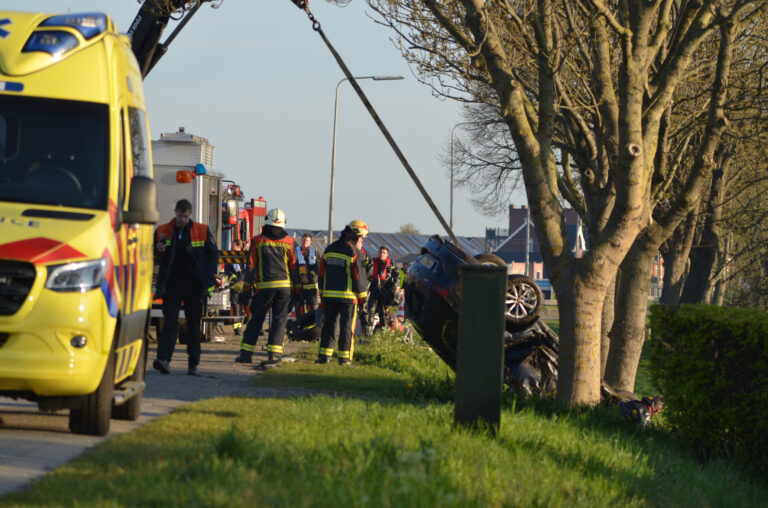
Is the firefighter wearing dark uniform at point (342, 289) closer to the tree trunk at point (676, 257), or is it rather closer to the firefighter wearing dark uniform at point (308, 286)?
the firefighter wearing dark uniform at point (308, 286)

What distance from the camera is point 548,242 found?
11.3 meters

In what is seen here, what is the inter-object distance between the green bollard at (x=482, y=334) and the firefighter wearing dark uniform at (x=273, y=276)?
6579mm

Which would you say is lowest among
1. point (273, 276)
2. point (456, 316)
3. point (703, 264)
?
point (456, 316)

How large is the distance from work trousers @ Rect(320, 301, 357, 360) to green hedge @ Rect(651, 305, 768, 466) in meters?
5.59

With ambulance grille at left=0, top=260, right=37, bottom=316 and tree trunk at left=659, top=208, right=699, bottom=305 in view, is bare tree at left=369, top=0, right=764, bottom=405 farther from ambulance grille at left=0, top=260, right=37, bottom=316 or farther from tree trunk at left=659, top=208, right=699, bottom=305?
tree trunk at left=659, top=208, right=699, bottom=305

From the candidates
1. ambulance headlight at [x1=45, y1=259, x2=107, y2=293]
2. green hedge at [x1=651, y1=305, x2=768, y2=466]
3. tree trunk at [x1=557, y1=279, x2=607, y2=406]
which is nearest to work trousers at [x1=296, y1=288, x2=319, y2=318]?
tree trunk at [x1=557, y1=279, x2=607, y2=406]

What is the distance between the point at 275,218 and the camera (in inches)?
560

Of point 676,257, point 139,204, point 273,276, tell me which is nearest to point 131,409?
point 139,204

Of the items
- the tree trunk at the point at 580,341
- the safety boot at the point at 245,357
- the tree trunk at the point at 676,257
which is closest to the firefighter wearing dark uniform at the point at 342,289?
the safety boot at the point at 245,357

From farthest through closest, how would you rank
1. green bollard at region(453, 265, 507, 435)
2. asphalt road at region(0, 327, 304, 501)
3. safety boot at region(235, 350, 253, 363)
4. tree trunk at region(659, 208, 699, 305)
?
tree trunk at region(659, 208, 699, 305) < safety boot at region(235, 350, 253, 363) < green bollard at region(453, 265, 507, 435) < asphalt road at region(0, 327, 304, 501)

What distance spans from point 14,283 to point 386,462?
247 centimetres

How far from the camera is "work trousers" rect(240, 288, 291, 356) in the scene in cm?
1410

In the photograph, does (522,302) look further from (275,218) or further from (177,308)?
(177,308)

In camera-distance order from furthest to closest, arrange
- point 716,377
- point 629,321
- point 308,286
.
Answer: point 308,286 → point 629,321 → point 716,377
